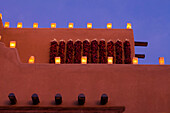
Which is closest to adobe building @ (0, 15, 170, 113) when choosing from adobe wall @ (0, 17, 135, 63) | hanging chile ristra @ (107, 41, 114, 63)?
hanging chile ristra @ (107, 41, 114, 63)

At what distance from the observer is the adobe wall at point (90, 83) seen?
758 cm

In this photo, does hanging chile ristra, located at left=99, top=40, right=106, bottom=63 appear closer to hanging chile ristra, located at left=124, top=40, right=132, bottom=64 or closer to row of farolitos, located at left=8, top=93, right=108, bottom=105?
Result: hanging chile ristra, located at left=124, top=40, right=132, bottom=64

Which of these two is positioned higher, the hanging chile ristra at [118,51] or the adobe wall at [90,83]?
the hanging chile ristra at [118,51]

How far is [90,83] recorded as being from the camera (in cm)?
779

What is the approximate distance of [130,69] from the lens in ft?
26.3

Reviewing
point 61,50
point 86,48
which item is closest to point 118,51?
point 86,48

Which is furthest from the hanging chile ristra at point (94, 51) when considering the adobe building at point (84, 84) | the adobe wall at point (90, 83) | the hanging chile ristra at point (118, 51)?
the adobe wall at point (90, 83)

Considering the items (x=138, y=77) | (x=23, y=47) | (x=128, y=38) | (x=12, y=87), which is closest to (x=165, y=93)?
(x=138, y=77)

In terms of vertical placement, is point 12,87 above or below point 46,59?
below

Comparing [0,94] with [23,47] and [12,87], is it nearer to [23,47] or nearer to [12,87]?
[12,87]

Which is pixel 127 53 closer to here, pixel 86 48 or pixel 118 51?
pixel 118 51

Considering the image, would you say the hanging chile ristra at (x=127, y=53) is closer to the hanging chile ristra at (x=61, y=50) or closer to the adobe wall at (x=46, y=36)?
the adobe wall at (x=46, y=36)

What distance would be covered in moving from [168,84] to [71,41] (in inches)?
134

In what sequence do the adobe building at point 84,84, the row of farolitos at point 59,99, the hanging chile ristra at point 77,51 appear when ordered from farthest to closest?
the hanging chile ristra at point 77,51, the adobe building at point 84,84, the row of farolitos at point 59,99
